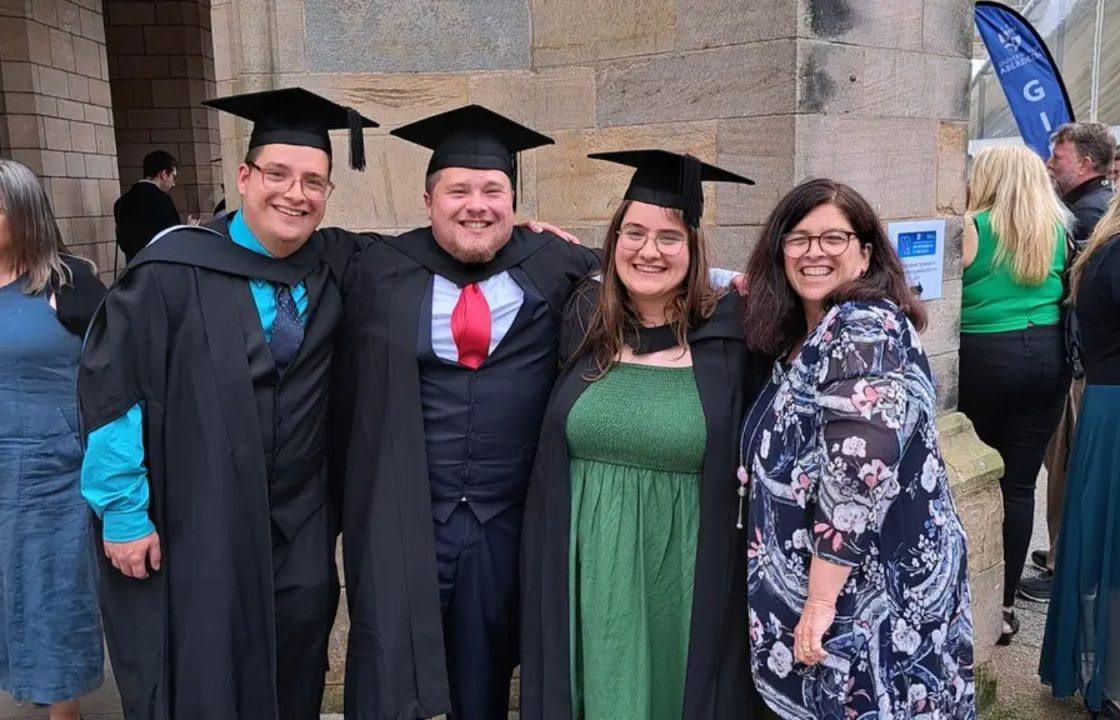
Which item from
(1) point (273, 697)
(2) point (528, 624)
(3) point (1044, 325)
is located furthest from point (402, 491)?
(3) point (1044, 325)

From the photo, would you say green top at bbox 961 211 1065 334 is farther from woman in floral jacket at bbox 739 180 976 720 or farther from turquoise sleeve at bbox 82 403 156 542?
turquoise sleeve at bbox 82 403 156 542

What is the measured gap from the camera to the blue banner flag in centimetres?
562

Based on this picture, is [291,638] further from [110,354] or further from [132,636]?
[110,354]

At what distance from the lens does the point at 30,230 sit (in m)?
3.05

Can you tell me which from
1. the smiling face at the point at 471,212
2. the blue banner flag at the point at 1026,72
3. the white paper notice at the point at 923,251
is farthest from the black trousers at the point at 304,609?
the blue banner flag at the point at 1026,72

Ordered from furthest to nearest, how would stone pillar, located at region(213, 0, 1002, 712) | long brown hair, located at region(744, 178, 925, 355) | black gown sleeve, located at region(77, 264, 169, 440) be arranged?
stone pillar, located at region(213, 0, 1002, 712), black gown sleeve, located at region(77, 264, 169, 440), long brown hair, located at region(744, 178, 925, 355)

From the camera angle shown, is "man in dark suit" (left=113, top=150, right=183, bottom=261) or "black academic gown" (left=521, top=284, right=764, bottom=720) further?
"man in dark suit" (left=113, top=150, right=183, bottom=261)

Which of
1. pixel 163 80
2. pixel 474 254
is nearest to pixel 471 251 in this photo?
pixel 474 254

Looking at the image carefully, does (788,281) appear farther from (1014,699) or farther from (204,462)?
(1014,699)

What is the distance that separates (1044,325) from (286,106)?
3108 millimetres

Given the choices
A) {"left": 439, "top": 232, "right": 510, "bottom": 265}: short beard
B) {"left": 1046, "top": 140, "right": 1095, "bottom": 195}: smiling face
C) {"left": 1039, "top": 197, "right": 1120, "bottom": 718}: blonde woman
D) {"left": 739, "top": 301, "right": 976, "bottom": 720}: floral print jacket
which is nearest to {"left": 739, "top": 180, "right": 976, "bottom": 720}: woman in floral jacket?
{"left": 739, "top": 301, "right": 976, "bottom": 720}: floral print jacket

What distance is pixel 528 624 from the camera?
2492mm

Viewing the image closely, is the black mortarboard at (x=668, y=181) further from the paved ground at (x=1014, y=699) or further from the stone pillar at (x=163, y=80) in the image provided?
the stone pillar at (x=163, y=80)

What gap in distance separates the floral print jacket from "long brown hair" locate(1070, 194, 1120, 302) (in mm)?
1656
